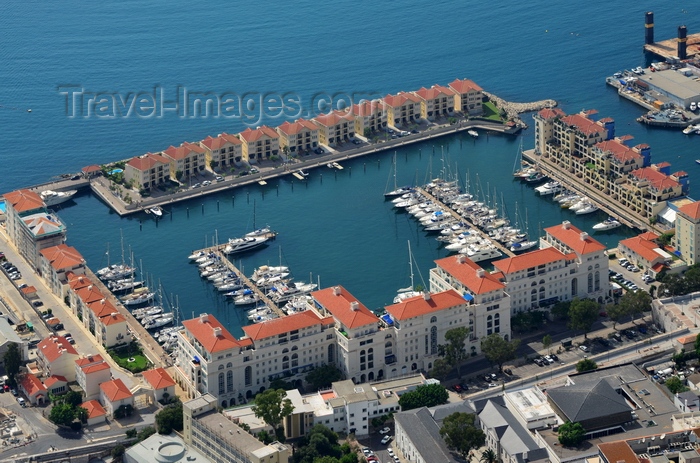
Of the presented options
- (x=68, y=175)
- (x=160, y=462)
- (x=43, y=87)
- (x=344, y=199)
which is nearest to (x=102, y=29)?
(x=43, y=87)

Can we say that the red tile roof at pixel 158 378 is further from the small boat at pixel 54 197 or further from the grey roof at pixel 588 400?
the small boat at pixel 54 197

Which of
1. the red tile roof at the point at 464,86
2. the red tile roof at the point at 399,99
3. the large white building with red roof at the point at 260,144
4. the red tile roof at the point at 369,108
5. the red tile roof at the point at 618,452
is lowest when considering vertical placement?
the red tile roof at the point at 618,452

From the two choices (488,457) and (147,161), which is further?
(147,161)

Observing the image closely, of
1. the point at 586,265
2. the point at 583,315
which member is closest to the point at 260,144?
the point at 586,265

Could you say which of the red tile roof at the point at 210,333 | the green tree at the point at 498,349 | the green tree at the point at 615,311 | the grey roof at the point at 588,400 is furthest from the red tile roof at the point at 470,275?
the red tile roof at the point at 210,333

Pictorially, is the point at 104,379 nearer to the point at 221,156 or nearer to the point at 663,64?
the point at 221,156

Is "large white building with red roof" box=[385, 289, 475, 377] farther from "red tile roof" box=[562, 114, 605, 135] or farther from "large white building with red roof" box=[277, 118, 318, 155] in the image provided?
"large white building with red roof" box=[277, 118, 318, 155]

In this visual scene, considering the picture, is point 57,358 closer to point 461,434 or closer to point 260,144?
point 461,434
